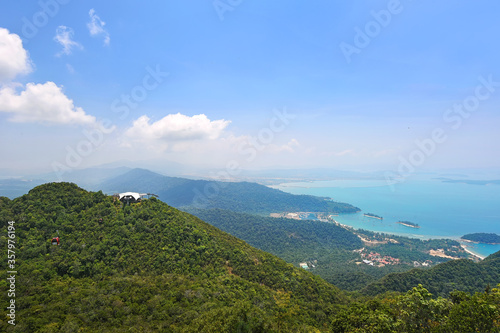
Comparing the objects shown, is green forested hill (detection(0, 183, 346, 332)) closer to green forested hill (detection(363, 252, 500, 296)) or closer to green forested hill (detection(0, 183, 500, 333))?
green forested hill (detection(0, 183, 500, 333))

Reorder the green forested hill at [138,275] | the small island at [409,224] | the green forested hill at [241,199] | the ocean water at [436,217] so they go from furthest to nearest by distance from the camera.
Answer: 1. the green forested hill at [241,199]
2. the small island at [409,224]
3. the ocean water at [436,217]
4. the green forested hill at [138,275]

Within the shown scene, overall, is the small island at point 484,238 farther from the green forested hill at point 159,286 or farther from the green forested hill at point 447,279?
the green forested hill at point 159,286

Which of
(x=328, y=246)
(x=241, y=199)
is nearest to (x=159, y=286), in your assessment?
(x=328, y=246)

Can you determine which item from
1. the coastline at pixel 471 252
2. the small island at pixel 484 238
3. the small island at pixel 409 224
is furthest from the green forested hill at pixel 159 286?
the small island at pixel 409 224

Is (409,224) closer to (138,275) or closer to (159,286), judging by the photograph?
(159,286)

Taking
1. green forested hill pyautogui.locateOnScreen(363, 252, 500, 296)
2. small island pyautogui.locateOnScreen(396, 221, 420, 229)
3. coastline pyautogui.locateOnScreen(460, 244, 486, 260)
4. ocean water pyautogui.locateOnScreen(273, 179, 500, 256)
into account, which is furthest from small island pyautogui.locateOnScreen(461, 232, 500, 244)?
green forested hill pyautogui.locateOnScreen(363, 252, 500, 296)

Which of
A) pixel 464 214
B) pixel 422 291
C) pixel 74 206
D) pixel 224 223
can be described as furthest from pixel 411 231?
pixel 74 206
